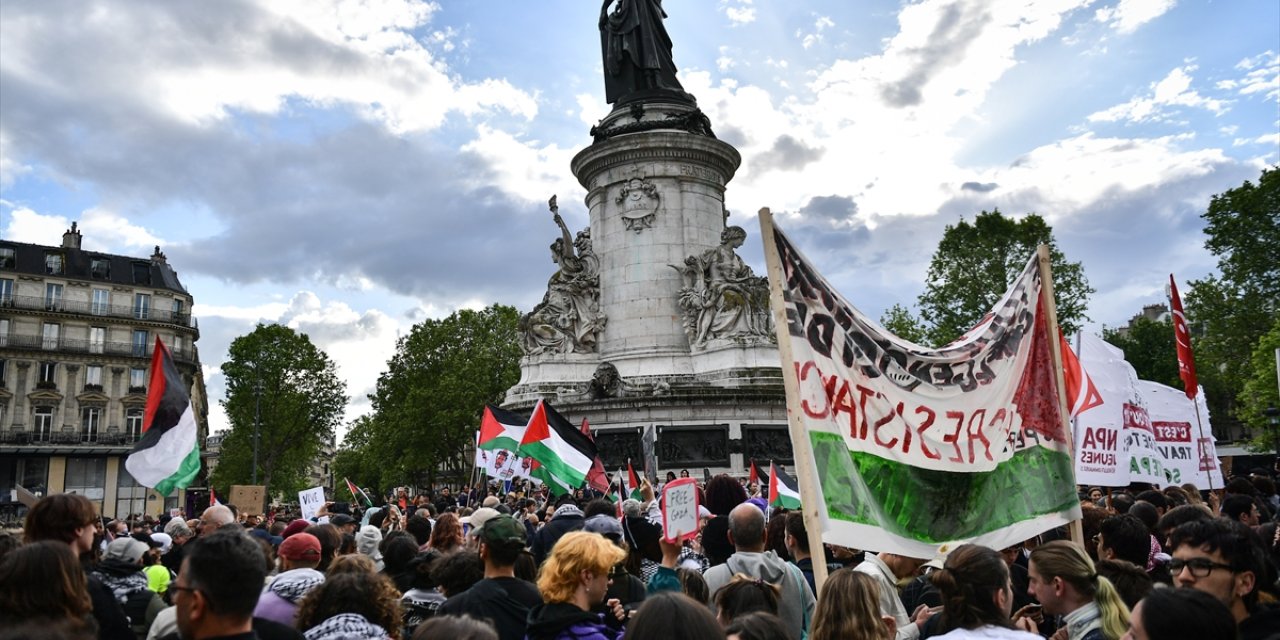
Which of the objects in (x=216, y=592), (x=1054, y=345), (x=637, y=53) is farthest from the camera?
(x=637, y=53)

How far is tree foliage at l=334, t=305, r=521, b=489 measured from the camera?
55.1 meters

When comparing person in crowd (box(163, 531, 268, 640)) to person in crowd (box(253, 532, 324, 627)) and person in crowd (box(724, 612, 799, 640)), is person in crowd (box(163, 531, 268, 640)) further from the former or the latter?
person in crowd (box(724, 612, 799, 640))

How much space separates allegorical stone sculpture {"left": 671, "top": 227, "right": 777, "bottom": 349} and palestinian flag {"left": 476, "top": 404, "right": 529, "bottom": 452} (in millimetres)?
11855

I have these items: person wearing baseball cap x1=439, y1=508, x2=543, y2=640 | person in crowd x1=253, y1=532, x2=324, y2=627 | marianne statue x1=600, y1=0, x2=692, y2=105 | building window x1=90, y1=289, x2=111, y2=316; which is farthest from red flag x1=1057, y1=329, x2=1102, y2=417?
building window x1=90, y1=289, x2=111, y2=316

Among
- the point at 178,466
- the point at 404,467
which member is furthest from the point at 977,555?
the point at 404,467

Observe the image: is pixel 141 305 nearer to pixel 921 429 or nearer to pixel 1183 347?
pixel 1183 347

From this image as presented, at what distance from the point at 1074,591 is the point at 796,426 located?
5.53 feet

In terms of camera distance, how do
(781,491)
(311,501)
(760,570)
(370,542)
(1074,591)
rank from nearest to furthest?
1. (1074,591)
2. (760,570)
3. (370,542)
4. (311,501)
5. (781,491)

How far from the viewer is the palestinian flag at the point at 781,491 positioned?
1259 cm

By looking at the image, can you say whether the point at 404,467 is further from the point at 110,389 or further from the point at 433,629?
the point at 433,629

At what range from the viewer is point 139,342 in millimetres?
63062

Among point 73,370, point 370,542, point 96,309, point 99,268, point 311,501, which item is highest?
point 99,268

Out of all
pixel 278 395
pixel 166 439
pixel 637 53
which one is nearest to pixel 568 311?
pixel 637 53

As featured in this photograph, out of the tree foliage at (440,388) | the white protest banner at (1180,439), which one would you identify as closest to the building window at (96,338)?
the tree foliage at (440,388)
